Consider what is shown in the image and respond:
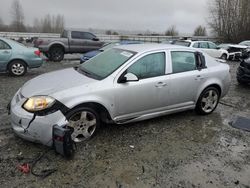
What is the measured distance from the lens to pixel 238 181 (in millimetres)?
3283

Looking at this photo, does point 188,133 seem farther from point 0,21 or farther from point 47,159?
point 0,21

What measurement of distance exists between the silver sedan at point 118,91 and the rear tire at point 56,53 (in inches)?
377

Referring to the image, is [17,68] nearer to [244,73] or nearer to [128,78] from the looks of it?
[128,78]

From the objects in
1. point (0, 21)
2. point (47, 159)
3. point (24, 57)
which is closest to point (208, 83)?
point (47, 159)

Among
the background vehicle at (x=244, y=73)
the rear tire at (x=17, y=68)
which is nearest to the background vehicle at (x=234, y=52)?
the background vehicle at (x=244, y=73)

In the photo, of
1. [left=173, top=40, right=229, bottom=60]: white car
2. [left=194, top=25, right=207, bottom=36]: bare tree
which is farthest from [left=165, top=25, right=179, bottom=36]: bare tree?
[left=173, top=40, right=229, bottom=60]: white car

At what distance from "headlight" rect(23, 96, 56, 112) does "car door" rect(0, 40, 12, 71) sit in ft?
18.7

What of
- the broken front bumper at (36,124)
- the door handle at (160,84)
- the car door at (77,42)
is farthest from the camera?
the car door at (77,42)

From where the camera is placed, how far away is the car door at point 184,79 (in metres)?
4.79

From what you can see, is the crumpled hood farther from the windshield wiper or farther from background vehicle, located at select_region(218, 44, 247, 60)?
background vehicle, located at select_region(218, 44, 247, 60)

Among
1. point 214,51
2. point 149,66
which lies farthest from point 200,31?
point 149,66

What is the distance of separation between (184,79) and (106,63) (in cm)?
152

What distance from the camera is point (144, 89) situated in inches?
172

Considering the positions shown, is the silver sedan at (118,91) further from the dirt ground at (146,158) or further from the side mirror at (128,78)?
the dirt ground at (146,158)
